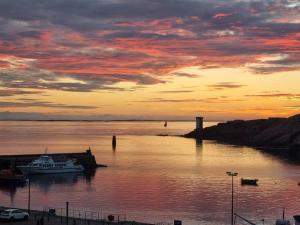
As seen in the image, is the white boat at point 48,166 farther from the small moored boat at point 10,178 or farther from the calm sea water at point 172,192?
the small moored boat at point 10,178

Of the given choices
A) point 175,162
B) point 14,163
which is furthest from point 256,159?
point 14,163

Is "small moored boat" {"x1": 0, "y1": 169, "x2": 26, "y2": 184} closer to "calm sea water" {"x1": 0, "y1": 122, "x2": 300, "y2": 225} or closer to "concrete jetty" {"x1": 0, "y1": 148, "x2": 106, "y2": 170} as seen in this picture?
"calm sea water" {"x1": 0, "y1": 122, "x2": 300, "y2": 225}

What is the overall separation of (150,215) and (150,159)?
91.6m

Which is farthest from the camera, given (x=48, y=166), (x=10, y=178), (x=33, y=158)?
(x=33, y=158)

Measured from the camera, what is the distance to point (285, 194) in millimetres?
88125

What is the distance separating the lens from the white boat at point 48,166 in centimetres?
11744

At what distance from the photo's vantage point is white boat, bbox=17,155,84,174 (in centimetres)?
11744

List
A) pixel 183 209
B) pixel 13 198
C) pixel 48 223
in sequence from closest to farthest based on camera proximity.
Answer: pixel 48 223 < pixel 183 209 < pixel 13 198

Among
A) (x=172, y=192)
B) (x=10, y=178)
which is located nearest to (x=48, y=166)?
(x=10, y=178)

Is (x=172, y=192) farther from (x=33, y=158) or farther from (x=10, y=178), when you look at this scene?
(x=33, y=158)

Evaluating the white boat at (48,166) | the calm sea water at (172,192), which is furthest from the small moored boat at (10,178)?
the white boat at (48,166)

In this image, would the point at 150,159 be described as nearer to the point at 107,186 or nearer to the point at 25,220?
the point at 107,186

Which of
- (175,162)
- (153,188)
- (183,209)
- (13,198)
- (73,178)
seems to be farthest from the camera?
(175,162)

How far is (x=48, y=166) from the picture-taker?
120875 millimetres
